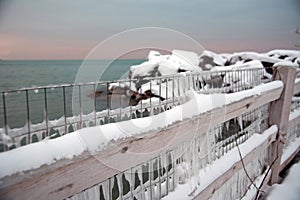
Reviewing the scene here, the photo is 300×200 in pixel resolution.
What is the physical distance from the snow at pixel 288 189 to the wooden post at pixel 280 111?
0.23ft

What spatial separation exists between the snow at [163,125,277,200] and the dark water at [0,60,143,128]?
0.48 meters

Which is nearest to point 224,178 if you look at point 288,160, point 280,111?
point 280,111

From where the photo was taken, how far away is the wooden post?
198cm

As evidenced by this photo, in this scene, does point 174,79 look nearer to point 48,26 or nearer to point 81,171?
point 48,26

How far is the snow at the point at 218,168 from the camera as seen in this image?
3.39 ft

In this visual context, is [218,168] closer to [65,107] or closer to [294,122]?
[65,107]

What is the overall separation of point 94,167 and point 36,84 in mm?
425

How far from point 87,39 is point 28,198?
90 centimetres

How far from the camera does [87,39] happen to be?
4.09ft

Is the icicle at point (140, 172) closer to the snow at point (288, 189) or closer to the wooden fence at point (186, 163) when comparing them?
the wooden fence at point (186, 163)

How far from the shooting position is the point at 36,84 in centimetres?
89

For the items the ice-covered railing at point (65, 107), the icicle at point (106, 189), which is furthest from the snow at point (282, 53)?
the icicle at point (106, 189)

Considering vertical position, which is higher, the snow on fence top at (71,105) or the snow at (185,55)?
the snow at (185,55)

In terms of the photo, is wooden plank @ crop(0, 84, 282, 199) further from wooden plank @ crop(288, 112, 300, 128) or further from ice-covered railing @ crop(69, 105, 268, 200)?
wooden plank @ crop(288, 112, 300, 128)
